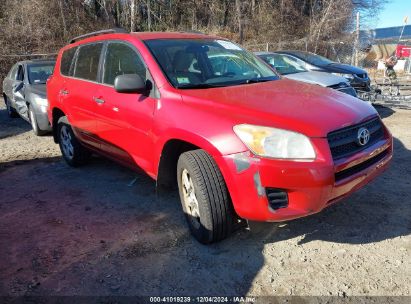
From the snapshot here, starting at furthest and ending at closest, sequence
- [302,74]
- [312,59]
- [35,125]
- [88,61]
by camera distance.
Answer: [312,59], [302,74], [35,125], [88,61]

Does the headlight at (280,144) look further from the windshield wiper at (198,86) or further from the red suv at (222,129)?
the windshield wiper at (198,86)

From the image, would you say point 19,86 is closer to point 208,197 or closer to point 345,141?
point 208,197

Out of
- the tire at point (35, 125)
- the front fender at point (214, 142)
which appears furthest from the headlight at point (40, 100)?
the front fender at point (214, 142)

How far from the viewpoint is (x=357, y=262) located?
3.07 meters

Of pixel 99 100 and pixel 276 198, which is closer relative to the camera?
pixel 276 198

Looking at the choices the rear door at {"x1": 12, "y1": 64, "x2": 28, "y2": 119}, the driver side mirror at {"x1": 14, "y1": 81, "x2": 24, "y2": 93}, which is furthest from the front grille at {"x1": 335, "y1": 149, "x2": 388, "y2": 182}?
the driver side mirror at {"x1": 14, "y1": 81, "x2": 24, "y2": 93}

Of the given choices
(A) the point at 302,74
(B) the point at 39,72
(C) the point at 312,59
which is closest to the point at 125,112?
(A) the point at 302,74

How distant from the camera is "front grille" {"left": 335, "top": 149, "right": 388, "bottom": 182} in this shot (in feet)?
9.57

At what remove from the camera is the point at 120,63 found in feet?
14.0

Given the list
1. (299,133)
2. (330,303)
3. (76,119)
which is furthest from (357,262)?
(76,119)

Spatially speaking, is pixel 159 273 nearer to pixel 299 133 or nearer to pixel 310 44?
pixel 299 133

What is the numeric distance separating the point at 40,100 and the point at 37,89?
1.69ft

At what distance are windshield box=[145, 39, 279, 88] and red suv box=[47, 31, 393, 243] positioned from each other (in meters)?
0.01

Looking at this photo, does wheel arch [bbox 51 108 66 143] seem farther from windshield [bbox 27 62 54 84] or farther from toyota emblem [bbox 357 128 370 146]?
toyota emblem [bbox 357 128 370 146]
